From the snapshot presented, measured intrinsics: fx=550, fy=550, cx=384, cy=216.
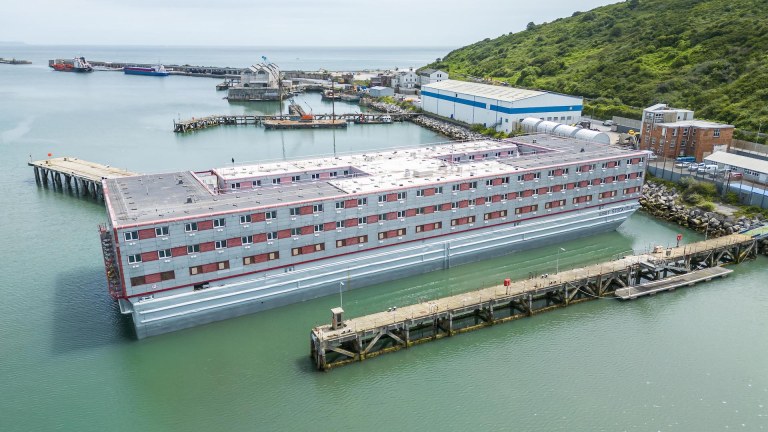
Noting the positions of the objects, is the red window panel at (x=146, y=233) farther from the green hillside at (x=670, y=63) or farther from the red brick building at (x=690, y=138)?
the green hillside at (x=670, y=63)

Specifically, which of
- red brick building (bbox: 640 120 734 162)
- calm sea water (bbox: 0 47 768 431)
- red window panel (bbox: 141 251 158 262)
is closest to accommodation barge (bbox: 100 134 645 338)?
red window panel (bbox: 141 251 158 262)

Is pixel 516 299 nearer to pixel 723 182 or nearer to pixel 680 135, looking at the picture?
pixel 723 182

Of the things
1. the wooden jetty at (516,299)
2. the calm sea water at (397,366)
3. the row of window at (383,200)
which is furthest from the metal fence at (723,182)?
the row of window at (383,200)

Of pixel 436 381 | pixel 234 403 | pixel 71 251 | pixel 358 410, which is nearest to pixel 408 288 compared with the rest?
pixel 436 381

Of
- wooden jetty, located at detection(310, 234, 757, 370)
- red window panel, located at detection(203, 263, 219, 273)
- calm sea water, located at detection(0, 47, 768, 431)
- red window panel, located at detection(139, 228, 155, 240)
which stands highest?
red window panel, located at detection(139, 228, 155, 240)

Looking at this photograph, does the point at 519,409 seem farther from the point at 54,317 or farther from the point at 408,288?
the point at 54,317

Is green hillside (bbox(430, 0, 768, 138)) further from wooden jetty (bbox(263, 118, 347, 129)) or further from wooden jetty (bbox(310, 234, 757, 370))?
wooden jetty (bbox(263, 118, 347, 129))
